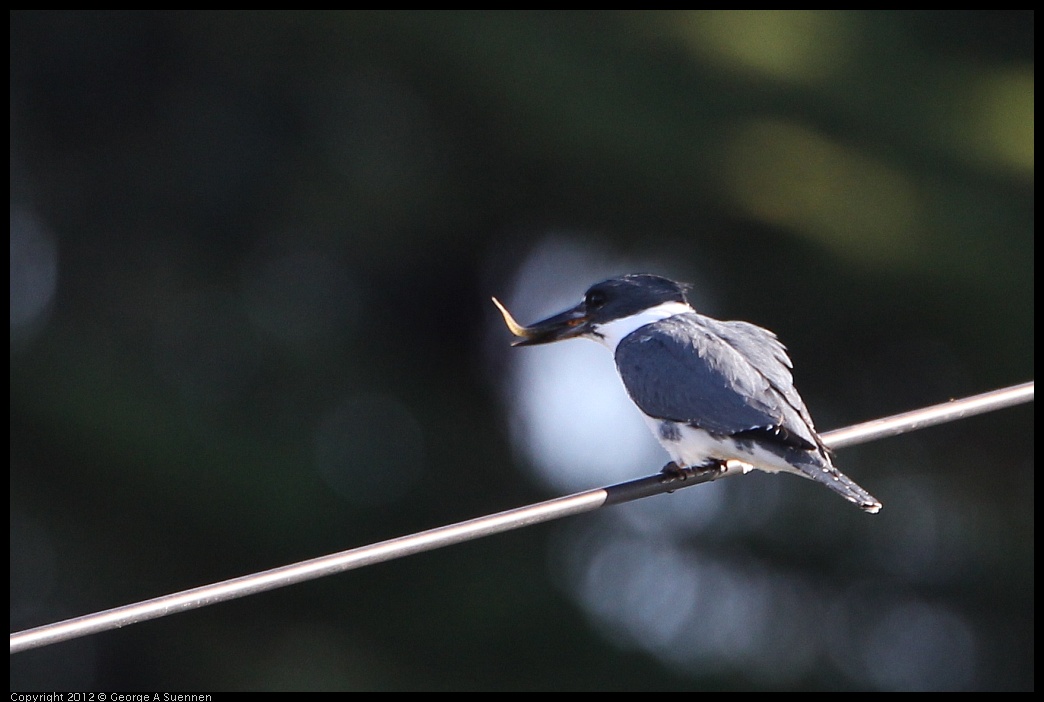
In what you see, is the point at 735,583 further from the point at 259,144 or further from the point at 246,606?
the point at 259,144

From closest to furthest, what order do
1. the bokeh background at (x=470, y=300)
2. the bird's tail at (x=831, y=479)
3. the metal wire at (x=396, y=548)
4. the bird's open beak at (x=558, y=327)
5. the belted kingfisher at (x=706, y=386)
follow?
the metal wire at (x=396, y=548) < the bird's tail at (x=831, y=479) < the belted kingfisher at (x=706, y=386) < the bird's open beak at (x=558, y=327) < the bokeh background at (x=470, y=300)

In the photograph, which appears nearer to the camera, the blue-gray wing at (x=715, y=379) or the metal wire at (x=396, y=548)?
the metal wire at (x=396, y=548)

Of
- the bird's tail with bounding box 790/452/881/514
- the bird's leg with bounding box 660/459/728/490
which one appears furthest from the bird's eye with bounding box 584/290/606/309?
the bird's tail with bounding box 790/452/881/514

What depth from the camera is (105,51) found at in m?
6.09

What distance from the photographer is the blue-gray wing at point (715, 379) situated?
115 inches

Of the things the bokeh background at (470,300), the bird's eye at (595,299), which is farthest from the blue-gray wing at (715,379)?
the bokeh background at (470,300)

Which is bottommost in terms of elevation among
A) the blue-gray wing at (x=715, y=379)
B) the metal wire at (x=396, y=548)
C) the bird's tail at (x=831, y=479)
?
the bird's tail at (x=831, y=479)

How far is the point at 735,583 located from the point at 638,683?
72 centimetres

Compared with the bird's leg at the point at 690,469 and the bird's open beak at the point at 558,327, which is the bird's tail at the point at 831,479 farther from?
the bird's open beak at the point at 558,327

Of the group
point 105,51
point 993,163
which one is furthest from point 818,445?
point 105,51

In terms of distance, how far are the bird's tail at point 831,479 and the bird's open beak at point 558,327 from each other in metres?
1.08

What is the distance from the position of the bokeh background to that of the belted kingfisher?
191 centimetres

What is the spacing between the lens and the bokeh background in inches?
216

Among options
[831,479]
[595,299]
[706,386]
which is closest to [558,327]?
[595,299]
